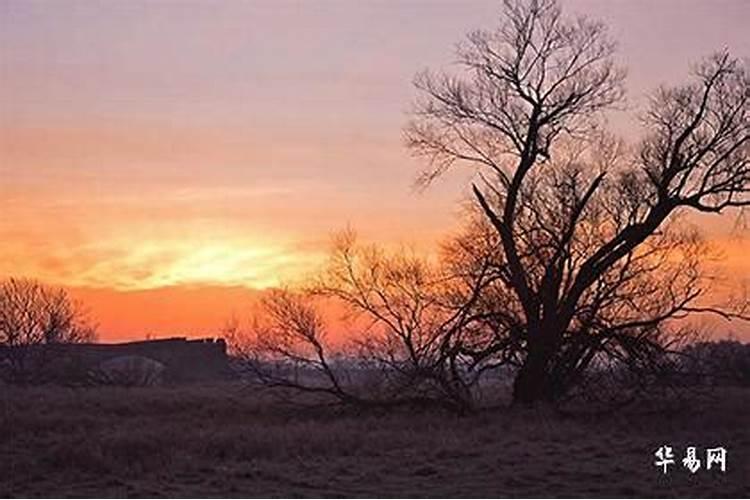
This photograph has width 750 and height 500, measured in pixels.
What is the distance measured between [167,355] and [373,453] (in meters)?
69.9

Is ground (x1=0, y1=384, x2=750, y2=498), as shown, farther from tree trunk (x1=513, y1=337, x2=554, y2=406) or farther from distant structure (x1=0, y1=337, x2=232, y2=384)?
distant structure (x1=0, y1=337, x2=232, y2=384)

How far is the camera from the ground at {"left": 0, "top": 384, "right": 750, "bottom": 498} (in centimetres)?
1694

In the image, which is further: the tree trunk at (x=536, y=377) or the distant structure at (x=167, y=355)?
the distant structure at (x=167, y=355)

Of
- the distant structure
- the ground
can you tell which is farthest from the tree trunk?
the distant structure

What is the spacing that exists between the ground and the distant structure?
43.1 meters

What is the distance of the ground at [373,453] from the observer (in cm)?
1694

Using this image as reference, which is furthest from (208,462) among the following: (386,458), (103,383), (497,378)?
(103,383)

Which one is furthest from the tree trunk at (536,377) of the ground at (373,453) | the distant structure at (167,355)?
the distant structure at (167,355)

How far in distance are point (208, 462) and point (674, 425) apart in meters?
11.9

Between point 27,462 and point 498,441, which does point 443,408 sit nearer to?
point 498,441

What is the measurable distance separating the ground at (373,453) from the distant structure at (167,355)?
43.1 m

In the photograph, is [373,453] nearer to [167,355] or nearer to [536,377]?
[536,377]

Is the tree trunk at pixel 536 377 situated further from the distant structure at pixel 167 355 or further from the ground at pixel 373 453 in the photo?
the distant structure at pixel 167 355

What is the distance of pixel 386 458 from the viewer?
20391 mm
